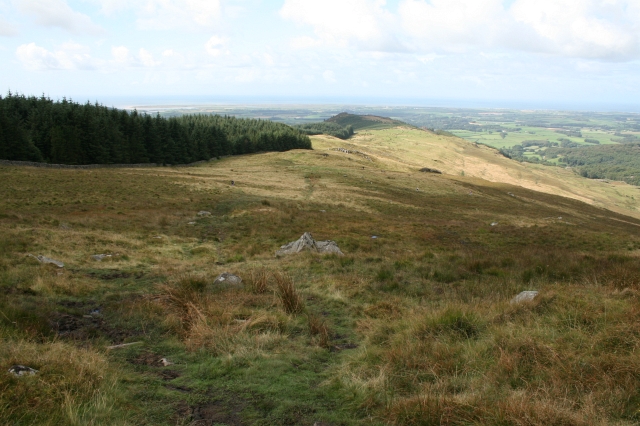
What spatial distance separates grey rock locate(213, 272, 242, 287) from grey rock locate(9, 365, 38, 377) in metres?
6.24

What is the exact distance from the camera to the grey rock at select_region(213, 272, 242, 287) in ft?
36.4

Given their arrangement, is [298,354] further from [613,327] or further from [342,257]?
[342,257]

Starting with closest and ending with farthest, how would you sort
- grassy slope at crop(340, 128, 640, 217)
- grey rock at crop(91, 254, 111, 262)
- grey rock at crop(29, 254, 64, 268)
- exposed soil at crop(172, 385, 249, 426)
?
exposed soil at crop(172, 385, 249, 426), grey rock at crop(29, 254, 64, 268), grey rock at crop(91, 254, 111, 262), grassy slope at crop(340, 128, 640, 217)

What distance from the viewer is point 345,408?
4.95m

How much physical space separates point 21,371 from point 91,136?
7101cm

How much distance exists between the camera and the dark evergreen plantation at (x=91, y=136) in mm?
57250

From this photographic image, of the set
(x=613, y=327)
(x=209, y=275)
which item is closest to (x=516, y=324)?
(x=613, y=327)

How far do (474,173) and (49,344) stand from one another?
151198 millimetres

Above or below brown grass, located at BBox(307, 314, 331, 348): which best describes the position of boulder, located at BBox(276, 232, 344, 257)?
below

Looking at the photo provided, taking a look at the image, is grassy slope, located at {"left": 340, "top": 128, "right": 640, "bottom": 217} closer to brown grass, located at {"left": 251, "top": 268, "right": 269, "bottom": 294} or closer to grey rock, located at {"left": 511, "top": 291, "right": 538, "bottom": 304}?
brown grass, located at {"left": 251, "top": 268, "right": 269, "bottom": 294}

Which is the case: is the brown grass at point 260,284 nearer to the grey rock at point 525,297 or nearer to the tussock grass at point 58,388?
the tussock grass at point 58,388

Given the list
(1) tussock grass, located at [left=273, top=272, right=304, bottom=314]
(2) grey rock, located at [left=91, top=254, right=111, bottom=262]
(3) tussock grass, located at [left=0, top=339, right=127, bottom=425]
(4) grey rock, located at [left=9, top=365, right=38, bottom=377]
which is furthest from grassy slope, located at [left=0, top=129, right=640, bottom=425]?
(2) grey rock, located at [left=91, top=254, right=111, bottom=262]

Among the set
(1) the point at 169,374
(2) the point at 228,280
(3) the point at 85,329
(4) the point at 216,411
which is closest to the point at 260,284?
(2) the point at 228,280

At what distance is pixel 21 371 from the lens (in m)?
4.74
